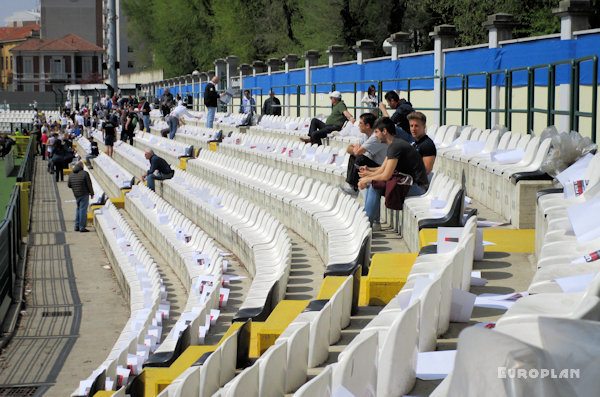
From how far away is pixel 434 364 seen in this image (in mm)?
4258

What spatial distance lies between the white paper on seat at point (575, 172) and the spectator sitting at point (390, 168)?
2263mm

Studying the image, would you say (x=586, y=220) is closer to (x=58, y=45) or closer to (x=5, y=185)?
(x=5, y=185)

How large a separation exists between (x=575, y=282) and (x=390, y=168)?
5.09m

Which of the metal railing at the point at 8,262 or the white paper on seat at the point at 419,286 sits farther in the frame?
the metal railing at the point at 8,262

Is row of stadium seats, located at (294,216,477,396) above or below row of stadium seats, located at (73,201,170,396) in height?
above

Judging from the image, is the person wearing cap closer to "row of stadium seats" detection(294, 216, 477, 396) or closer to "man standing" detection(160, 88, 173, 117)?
"row of stadium seats" detection(294, 216, 477, 396)

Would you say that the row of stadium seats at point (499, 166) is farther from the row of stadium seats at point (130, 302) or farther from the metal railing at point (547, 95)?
the row of stadium seats at point (130, 302)

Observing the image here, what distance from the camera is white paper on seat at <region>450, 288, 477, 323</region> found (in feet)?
16.3

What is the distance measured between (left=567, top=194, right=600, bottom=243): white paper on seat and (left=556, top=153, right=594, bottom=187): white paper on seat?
4.30 ft

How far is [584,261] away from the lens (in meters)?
4.72

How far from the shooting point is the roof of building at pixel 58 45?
108006 millimetres

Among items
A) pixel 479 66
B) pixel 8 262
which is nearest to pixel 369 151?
pixel 479 66

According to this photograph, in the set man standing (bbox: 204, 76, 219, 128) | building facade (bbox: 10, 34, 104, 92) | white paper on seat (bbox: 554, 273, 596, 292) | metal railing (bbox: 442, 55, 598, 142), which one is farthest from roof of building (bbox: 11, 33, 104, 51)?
white paper on seat (bbox: 554, 273, 596, 292)

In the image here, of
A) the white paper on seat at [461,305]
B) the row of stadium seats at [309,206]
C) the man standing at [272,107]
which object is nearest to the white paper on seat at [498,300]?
the white paper on seat at [461,305]
